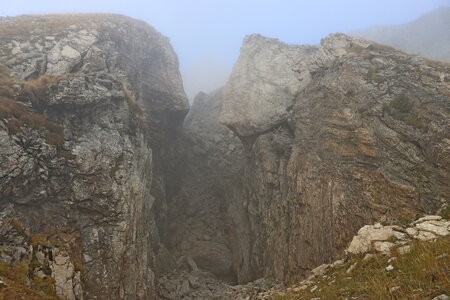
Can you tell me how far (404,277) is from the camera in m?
10.1

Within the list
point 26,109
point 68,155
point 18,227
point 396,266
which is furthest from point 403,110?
point 26,109

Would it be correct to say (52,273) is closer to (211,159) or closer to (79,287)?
(79,287)

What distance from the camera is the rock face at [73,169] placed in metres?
22.1

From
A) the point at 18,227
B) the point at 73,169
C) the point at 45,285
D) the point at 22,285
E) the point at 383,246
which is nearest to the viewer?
the point at 22,285

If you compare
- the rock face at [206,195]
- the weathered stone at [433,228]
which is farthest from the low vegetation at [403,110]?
the rock face at [206,195]

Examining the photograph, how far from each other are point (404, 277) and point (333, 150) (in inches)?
872

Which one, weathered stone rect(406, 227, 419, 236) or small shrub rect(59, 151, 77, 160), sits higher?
weathered stone rect(406, 227, 419, 236)

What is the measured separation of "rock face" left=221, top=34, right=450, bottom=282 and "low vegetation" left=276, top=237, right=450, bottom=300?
12.2 meters

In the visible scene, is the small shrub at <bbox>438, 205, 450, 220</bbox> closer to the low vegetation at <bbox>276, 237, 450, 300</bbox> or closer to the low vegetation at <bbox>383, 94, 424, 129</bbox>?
the low vegetation at <bbox>276, 237, 450, 300</bbox>

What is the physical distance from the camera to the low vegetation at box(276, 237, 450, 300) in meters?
8.26

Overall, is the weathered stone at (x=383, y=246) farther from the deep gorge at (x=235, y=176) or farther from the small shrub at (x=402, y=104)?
the small shrub at (x=402, y=104)

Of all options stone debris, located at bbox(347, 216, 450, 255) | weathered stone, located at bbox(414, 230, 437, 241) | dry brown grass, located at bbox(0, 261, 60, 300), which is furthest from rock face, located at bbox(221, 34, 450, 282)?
dry brown grass, located at bbox(0, 261, 60, 300)

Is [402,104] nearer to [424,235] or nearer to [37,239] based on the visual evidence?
[424,235]

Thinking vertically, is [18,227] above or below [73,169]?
below
